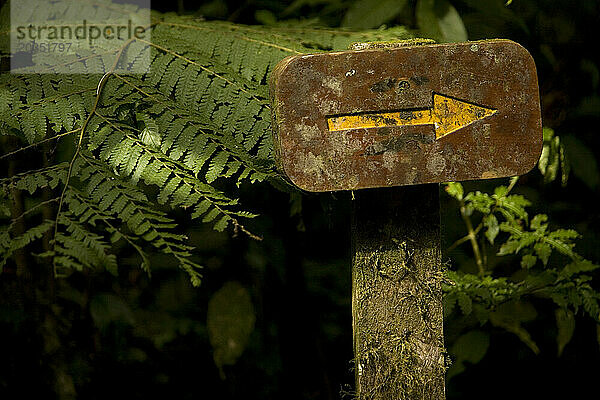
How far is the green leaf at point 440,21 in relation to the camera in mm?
1578

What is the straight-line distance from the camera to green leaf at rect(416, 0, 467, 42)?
5.18 ft

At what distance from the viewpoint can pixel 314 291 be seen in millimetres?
2117

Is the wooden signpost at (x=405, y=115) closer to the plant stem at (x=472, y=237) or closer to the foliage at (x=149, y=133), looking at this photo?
the foliage at (x=149, y=133)

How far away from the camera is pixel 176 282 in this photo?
2016 mm

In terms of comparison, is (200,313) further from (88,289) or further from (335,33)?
(335,33)

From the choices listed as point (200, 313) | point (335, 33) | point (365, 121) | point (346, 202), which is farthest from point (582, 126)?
point (365, 121)

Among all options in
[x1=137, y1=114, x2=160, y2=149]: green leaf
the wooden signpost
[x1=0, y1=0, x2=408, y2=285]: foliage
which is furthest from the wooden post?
[x1=137, y1=114, x2=160, y2=149]: green leaf

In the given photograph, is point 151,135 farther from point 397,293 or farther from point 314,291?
point 314,291

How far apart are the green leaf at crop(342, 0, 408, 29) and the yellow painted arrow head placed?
753 millimetres

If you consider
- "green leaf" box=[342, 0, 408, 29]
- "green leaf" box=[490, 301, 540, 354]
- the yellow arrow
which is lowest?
"green leaf" box=[490, 301, 540, 354]

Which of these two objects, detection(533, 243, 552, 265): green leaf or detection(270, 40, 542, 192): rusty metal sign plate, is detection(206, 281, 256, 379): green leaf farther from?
detection(270, 40, 542, 192): rusty metal sign plate

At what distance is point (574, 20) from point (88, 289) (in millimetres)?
1630

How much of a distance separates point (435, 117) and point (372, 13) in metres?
0.79

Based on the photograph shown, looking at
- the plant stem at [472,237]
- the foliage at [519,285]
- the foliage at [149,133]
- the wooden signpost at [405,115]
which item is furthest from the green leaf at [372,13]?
the wooden signpost at [405,115]
